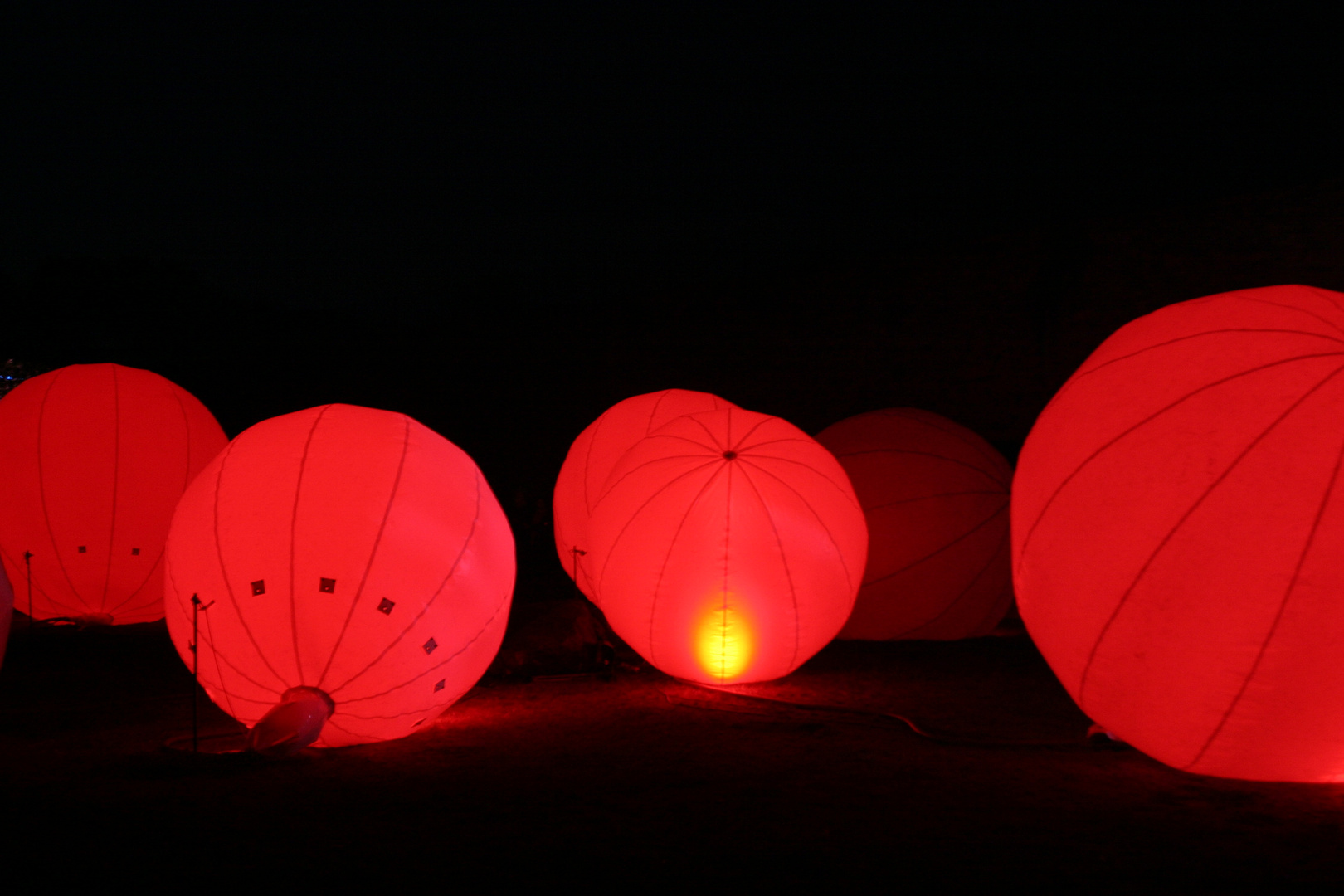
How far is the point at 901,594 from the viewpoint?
29.3 feet

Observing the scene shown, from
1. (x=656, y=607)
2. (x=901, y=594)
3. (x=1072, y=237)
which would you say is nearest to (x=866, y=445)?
(x=901, y=594)

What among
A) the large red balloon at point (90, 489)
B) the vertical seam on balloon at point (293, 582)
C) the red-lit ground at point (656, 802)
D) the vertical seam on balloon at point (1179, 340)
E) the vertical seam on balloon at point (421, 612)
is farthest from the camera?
the large red balloon at point (90, 489)

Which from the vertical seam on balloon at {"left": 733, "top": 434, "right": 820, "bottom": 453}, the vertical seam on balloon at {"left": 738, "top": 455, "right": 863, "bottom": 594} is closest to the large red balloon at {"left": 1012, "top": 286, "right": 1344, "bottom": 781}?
the vertical seam on balloon at {"left": 738, "top": 455, "right": 863, "bottom": 594}

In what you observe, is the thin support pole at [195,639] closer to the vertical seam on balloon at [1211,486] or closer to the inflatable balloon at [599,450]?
the inflatable balloon at [599,450]

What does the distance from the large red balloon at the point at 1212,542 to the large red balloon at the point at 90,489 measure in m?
7.66

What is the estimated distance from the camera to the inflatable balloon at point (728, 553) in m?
7.02

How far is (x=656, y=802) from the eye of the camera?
4992 millimetres

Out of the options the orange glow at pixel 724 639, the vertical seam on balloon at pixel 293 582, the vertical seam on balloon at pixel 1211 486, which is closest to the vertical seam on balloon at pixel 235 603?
the vertical seam on balloon at pixel 293 582

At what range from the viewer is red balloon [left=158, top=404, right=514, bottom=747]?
5320 millimetres

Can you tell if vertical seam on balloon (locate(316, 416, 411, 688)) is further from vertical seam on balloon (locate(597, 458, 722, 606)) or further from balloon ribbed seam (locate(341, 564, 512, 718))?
vertical seam on balloon (locate(597, 458, 722, 606))

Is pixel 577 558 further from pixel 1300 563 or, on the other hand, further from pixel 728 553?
pixel 1300 563

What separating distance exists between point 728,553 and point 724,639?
0.62m

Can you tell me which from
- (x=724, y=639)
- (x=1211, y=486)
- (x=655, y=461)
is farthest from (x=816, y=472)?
(x=1211, y=486)

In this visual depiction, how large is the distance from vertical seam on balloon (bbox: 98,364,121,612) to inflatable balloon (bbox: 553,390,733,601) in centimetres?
392
